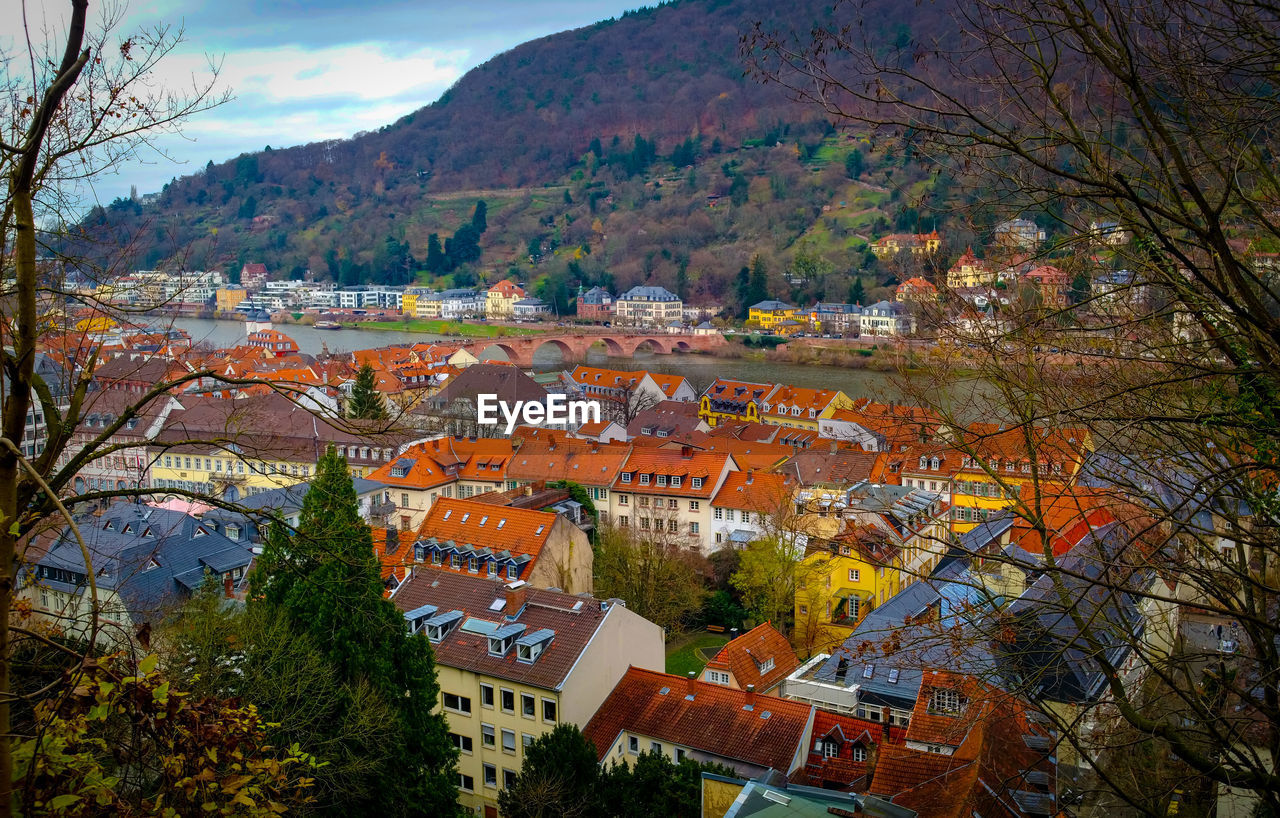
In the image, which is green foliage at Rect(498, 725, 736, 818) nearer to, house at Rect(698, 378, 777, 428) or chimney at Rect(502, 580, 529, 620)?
chimney at Rect(502, 580, 529, 620)

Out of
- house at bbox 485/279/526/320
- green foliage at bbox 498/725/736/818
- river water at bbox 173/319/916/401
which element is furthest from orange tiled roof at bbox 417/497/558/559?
house at bbox 485/279/526/320

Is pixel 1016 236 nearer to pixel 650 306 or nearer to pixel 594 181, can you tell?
pixel 650 306

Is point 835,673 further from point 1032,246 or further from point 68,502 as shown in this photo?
point 68,502

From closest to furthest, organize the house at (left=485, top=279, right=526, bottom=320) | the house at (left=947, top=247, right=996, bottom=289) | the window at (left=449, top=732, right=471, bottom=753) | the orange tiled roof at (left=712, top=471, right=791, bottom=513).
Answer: the house at (left=947, top=247, right=996, bottom=289)
the window at (left=449, top=732, right=471, bottom=753)
the orange tiled roof at (left=712, top=471, right=791, bottom=513)
the house at (left=485, top=279, right=526, bottom=320)

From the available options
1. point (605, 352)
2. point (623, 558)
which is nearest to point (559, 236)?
point (605, 352)

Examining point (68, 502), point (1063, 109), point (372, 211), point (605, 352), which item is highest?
point (372, 211)

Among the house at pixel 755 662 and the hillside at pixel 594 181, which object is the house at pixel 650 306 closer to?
the hillside at pixel 594 181
